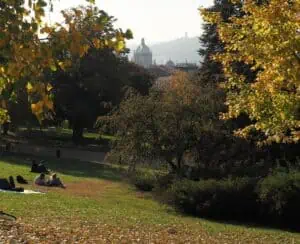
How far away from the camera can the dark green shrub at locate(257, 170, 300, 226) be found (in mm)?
17641

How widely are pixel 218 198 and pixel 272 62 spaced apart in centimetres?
907

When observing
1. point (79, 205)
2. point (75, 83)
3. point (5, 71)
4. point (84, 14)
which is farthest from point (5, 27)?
point (75, 83)

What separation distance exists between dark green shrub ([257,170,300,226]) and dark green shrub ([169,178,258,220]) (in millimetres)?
652

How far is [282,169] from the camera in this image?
19859 millimetres

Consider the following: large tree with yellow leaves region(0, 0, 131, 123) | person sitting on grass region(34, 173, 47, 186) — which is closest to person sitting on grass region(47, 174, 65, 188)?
person sitting on grass region(34, 173, 47, 186)

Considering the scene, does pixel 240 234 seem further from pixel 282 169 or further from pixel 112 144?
pixel 112 144

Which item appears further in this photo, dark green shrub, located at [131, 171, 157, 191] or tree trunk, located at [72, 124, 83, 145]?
tree trunk, located at [72, 124, 83, 145]

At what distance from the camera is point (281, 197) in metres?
17.7

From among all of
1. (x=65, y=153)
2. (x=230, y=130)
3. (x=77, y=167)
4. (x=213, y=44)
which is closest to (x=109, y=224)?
(x=230, y=130)

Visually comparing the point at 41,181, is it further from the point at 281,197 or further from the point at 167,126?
the point at 281,197

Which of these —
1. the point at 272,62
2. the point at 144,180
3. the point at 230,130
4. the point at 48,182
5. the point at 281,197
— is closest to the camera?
the point at 272,62

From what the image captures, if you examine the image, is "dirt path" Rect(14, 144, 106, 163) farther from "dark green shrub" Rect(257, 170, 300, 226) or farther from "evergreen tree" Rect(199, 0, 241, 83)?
"dark green shrub" Rect(257, 170, 300, 226)

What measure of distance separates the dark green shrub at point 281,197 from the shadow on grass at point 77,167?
12392 millimetres

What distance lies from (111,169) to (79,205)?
1915cm
